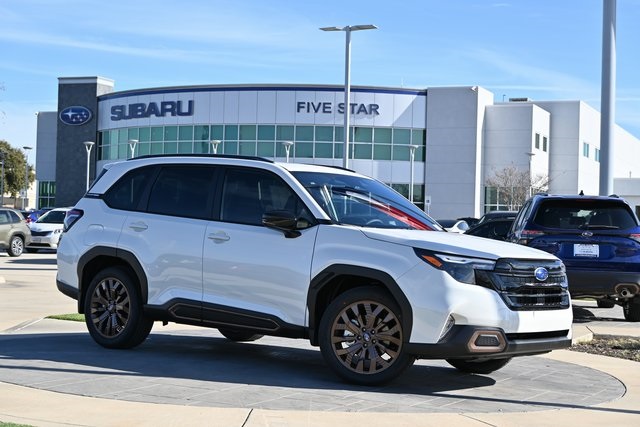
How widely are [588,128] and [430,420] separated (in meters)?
67.0

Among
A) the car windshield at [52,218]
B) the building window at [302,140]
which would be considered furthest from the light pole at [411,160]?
the car windshield at [52,218]

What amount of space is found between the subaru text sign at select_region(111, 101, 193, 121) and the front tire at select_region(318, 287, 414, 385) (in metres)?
57.7

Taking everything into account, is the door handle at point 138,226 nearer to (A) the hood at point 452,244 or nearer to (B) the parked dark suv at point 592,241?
(A) the hood at point 452,244

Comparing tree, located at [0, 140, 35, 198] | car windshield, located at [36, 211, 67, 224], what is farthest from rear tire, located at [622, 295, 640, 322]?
tree, located at [0, 140, 35, 198]

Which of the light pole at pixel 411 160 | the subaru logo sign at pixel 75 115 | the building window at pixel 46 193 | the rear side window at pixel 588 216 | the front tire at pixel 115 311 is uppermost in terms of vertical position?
the subaru logo sign at pixel 75 115

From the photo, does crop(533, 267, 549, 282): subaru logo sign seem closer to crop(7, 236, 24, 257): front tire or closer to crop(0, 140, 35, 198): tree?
crop(7, 236, 24, 257): front tire

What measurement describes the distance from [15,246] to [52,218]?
3.29 metres

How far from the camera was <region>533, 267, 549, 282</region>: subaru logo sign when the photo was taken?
801 centimetres

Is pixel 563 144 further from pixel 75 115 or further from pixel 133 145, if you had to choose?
pixel 75 115

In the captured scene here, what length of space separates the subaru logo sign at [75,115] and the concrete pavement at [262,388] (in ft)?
204

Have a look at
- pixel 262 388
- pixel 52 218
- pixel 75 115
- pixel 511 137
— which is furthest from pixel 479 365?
pixel 75 115

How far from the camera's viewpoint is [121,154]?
68.8 meters

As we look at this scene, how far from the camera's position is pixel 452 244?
25.8 feet

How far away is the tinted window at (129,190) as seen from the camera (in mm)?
9891
